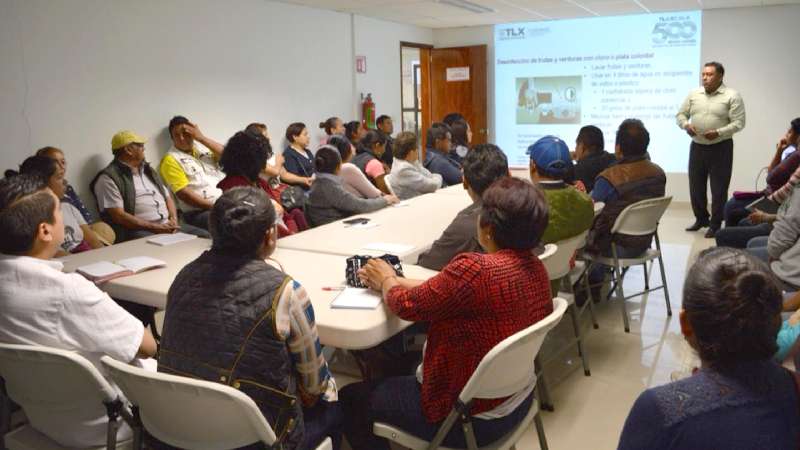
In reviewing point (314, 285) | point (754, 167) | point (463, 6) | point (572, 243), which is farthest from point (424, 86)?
point (314, 285)

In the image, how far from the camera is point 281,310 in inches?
60.2

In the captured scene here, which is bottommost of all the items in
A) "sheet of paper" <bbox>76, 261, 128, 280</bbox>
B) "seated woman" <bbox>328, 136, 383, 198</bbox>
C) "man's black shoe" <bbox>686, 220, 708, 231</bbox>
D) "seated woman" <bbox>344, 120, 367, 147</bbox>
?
"man's black shoe" <bbox>686, 220, 708, 231</bbox>

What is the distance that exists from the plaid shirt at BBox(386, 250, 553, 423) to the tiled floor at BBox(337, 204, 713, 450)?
0.75 metres

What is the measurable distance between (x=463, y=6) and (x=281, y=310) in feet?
20.1

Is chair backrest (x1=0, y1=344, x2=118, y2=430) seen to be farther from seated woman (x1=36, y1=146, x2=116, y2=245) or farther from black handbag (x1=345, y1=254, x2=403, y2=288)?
seated woman (x1=36, y1=146, x2=116, y2=245)

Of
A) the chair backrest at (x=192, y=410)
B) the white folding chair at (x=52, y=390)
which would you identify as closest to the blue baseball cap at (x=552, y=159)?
the chair backrest at (x=192, y=410)

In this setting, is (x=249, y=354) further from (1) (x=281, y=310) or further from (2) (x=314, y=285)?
(2) (x=314, y=285)

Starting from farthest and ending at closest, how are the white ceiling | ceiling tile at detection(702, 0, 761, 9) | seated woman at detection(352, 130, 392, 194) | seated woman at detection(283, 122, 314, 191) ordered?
ceiling tile at detection(702, 0, 761, 9)
the white ceiling
seated woman at detection(283, 122, 314, 191)
seated woman at detection(352, 130, 392, 194)

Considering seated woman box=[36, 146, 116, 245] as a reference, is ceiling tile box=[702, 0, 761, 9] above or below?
above

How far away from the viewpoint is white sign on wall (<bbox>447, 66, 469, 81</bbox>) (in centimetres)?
882

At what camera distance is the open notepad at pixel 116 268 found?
2.46 m

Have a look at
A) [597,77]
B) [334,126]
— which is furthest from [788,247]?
[597,77]

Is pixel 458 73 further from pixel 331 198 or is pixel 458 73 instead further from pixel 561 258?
pixel 561 258

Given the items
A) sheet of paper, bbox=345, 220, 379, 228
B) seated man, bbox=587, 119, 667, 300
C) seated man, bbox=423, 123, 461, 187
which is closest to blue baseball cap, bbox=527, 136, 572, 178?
seated man, bbox=587, 119, 667, 300
